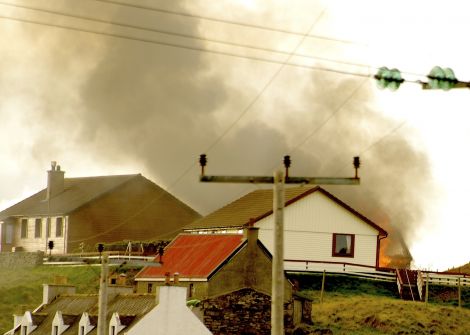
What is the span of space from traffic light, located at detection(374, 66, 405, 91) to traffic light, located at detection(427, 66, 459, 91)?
0.86 meters

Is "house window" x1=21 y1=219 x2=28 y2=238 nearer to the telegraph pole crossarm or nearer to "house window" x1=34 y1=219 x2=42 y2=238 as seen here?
"house window" x1=34 y1=219 x2=42 y2=238

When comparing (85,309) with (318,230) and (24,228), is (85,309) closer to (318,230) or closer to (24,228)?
(318,230)

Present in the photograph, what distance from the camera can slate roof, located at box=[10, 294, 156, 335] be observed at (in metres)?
72.7

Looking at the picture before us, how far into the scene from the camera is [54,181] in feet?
408

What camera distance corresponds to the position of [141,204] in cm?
11950

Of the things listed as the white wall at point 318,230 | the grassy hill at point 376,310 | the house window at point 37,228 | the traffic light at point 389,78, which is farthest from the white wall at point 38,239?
the traffic light at point 389,78

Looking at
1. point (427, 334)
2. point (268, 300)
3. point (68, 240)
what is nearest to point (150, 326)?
point (268, 300)

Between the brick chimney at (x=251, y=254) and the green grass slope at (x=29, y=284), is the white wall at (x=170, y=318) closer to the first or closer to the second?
the brick chimney at (x=251, y=254)

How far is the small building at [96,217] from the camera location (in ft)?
382

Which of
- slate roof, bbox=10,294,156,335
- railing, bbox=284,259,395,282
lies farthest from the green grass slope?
railing, bbox=284,259,395,282

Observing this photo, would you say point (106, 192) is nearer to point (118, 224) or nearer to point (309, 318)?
point (118, 224)

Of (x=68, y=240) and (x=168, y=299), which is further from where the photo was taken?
(x=68, y=240)

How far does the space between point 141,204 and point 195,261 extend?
37.0 metres

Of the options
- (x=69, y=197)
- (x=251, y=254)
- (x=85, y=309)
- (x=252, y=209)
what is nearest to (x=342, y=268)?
(x=252, y=209)
